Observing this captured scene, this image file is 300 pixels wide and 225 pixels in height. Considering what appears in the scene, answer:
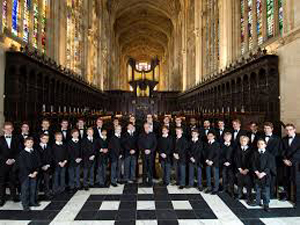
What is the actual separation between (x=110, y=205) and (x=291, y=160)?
353 cm

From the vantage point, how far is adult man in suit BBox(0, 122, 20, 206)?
15.1 feet

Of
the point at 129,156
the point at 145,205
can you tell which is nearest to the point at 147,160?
the point at 129,156

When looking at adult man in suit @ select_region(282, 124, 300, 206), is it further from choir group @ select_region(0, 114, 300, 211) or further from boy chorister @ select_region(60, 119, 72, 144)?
boy chorister @ select_region(60, 119, 72, 144)

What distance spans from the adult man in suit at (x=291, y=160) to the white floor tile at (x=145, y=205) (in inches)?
105

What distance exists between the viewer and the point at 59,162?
5.15 metres

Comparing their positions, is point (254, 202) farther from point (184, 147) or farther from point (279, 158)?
point (184, 147)

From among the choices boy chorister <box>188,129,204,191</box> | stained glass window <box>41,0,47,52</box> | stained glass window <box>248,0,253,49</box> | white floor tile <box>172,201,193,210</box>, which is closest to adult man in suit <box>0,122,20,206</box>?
white floor tile <box>172,201,193,210</box>

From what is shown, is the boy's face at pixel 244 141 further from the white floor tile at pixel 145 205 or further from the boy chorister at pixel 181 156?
the white floor tile at pixel 145 205

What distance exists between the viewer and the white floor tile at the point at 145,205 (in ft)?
14.4

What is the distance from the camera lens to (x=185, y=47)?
2841 centimetres

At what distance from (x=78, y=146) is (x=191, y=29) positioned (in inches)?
905

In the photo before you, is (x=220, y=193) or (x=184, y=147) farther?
(x=184, y=147)

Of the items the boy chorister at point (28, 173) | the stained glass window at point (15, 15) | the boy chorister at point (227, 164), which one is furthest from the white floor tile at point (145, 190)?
the stained glass window at point (15, 15)

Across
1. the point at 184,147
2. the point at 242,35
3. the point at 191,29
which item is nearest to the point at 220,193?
the point at 184,147
